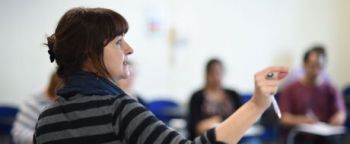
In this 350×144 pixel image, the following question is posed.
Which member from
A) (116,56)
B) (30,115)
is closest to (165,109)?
(30,115)

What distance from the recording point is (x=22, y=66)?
4809mm

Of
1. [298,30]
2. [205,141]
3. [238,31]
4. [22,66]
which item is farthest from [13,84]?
[205,141]

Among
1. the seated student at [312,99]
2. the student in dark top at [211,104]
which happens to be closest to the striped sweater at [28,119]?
the student in dark top at [211,104]

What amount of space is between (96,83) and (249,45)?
4.83 m

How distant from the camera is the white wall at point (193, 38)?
4777 mm

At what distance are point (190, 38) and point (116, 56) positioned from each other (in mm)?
4355

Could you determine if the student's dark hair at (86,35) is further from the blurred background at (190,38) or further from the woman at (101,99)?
the blurred background at (190,38)

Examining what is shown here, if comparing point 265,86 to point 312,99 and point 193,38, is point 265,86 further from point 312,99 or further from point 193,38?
point 193,38

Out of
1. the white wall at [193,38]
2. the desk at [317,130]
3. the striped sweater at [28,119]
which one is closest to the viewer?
the striped sweater at [28,119]

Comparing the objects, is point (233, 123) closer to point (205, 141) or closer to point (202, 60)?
point (205, 141)

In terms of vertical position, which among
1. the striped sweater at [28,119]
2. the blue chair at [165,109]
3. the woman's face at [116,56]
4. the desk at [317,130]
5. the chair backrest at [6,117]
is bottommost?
the blue chair at [165,109]

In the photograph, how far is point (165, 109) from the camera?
4.95 meters

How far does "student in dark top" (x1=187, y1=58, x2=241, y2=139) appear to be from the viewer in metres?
3.97

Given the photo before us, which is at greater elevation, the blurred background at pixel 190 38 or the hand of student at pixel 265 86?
the hand of student at pixel 265 86
